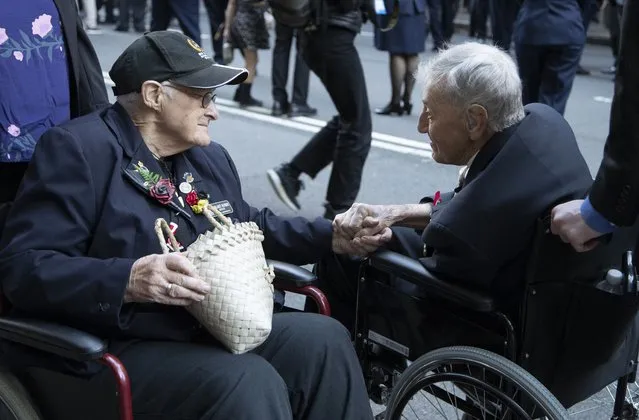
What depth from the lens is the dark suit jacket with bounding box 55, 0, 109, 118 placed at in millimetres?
2824

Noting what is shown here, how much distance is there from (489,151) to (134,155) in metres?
0.95

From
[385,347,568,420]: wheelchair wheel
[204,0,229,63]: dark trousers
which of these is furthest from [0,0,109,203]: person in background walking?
Answer: [204,0,229,63]: dark trousers

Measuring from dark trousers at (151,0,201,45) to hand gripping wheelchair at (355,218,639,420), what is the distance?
7.82m

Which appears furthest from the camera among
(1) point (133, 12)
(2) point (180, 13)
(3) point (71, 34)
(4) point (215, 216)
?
(1) point (133, 12)

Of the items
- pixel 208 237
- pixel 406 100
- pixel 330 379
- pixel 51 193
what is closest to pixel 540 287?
pixel 330 379

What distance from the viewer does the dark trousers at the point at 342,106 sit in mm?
5184

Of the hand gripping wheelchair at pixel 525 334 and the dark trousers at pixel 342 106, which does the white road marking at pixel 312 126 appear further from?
the hand gripping wheelchair at pixel 525 334

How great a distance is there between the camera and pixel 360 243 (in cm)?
273

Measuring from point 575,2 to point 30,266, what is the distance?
16.5 ft

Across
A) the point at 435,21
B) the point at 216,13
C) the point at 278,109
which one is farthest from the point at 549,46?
the point at 435,21

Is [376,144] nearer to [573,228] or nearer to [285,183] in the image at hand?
[285,183]

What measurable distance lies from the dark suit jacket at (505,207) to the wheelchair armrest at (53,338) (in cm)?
92

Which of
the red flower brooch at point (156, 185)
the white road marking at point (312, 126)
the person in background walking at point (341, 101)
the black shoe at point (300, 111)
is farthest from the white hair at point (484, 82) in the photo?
the black shoe at point (300, 111)

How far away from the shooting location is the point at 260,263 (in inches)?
95.1
